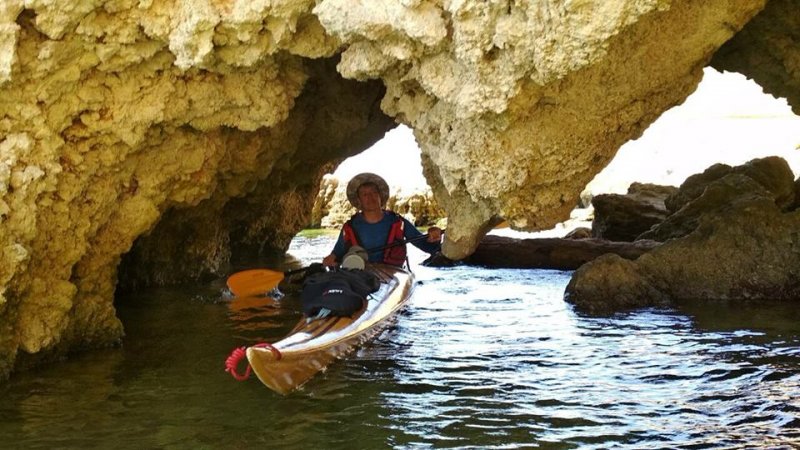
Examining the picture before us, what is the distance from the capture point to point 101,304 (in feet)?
23.7

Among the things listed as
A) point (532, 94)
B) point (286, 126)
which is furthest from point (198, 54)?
point (286, 126)

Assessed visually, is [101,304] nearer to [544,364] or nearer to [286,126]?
[286,126]

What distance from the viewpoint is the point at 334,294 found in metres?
6.68

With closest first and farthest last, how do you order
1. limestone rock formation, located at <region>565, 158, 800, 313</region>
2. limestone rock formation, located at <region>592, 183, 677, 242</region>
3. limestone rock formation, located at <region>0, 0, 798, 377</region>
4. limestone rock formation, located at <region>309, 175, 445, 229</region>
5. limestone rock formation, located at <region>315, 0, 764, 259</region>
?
limestone rock formation, located at <region>315, 0, 764, 259</region> → limestone rock formation, located at <region>0, 0, 798, 377</region> → limestone rock formation, located at <region>565, 158, 800, 313</region> → limestone rock formation, located at <region>592, 183, 677, 242</region> → limestone rock formation, located at <region>309, 175, 445, 229</region>

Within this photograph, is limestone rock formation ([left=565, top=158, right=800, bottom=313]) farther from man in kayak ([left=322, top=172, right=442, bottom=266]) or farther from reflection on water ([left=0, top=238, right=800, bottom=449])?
man in kayak ([left=322, top=172, right=442, bottom=266])

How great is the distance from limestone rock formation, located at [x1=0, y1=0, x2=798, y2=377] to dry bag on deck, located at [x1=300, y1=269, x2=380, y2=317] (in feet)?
3.17

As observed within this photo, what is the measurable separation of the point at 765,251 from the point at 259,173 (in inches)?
223

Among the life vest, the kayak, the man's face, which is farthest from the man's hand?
the kayak

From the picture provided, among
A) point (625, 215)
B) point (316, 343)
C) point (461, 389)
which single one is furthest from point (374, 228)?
point (625, 215)

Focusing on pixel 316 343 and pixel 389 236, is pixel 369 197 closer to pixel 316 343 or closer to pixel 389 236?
pixel 389 236

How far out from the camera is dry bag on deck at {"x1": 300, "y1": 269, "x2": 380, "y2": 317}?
6617 millimetres

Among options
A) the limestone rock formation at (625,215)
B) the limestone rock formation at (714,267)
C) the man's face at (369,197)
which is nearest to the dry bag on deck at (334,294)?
the man's face at (369,197)

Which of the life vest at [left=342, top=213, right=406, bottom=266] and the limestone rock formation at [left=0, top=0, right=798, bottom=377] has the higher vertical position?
the limestone rock formation at [left=0, top=0, right=798, bottom=377]

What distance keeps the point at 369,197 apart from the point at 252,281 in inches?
62.8
